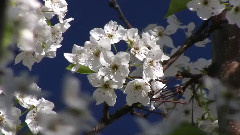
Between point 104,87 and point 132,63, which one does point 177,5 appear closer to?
point 132,63

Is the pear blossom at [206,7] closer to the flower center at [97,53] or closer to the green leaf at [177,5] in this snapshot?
the green leaf at [177,5]

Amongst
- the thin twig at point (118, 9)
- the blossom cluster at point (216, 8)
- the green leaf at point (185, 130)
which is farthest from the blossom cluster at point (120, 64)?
the green leaf at point (185, 130)

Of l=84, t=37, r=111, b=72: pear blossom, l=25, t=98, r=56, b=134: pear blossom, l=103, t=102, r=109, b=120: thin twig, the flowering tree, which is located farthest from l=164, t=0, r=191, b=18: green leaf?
l=25, t=98, r=56, b=134: pear blossom

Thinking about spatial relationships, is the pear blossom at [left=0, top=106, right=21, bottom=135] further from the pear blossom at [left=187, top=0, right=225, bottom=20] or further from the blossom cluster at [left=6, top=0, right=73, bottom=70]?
the pear blossom at [left=187, top=0, right=225, bottom=20]

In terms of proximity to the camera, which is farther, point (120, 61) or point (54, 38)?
point (54, 38)

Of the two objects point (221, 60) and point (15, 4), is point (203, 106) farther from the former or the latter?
point (15, 4)

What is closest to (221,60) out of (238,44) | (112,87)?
(238,44)

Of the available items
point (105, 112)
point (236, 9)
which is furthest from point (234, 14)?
point (105, 112)
